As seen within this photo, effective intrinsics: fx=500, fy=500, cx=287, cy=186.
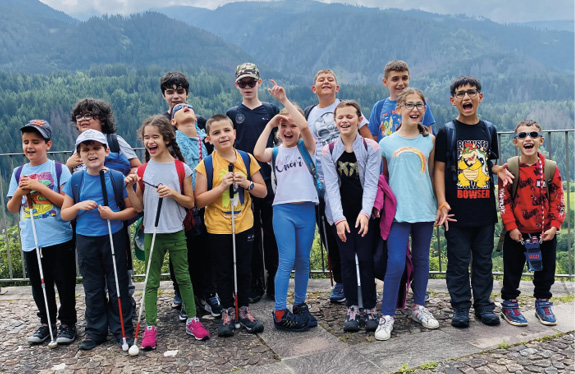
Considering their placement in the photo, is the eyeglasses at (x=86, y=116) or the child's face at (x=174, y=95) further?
the child's face at (x=174, y=95)

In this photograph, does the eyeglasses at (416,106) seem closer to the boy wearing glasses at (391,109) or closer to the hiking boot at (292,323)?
the boy wearing glasses at (391,109)

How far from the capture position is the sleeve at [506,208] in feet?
13.6

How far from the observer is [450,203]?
4.22 metres

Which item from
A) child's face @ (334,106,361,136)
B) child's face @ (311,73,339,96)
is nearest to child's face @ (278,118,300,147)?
child's face @ (334,106,361,136)

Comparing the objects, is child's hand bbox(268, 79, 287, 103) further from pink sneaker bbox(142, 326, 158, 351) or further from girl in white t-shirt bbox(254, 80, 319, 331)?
pink sneaker bbox(142, 326, 158, 351)

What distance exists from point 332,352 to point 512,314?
5.33 feet

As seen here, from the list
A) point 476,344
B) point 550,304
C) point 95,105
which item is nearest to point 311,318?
point 476,344

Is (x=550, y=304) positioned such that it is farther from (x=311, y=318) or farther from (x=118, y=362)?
(x=118, y=362)

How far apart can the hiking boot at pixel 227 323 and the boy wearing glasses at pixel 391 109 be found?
6.70ft

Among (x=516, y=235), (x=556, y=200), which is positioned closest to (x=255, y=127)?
(x=516, y=235)

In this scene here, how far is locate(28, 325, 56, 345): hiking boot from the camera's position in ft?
13.6

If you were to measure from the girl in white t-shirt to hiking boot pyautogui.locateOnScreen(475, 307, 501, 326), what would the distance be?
1410mm

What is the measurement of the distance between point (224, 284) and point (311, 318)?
81cm

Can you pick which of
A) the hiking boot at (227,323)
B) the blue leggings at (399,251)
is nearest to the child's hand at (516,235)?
the blue leggings at (399,251)
